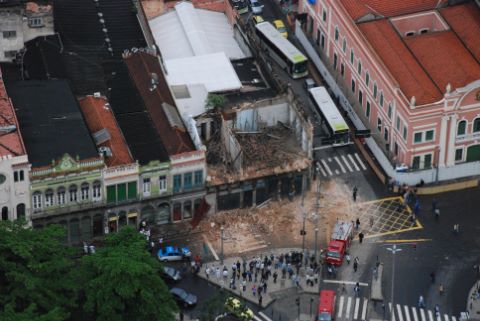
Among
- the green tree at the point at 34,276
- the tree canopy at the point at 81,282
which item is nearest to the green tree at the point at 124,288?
the tree canopy at the point at 81,282

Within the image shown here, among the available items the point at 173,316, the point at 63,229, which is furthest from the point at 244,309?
the point at 63,229

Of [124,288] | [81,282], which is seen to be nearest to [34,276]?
[81,282]

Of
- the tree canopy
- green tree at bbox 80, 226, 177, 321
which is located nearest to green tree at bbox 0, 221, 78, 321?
the tree canopy

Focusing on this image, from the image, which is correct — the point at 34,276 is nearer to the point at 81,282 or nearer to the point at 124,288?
the point at 81,282

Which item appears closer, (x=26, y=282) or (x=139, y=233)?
(x=26, y=282)

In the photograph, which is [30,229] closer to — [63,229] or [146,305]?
[63,229]

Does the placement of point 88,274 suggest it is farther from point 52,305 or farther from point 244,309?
point 244,309
